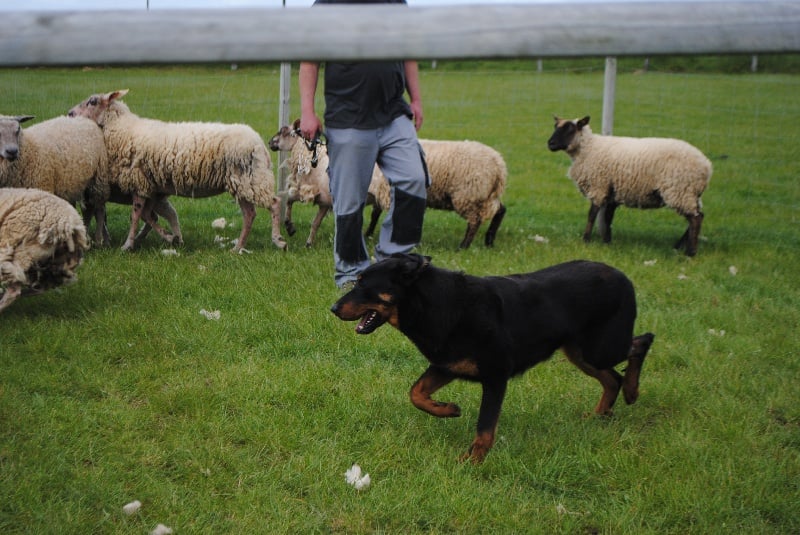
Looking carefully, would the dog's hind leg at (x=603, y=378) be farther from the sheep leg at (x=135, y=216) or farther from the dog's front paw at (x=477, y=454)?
the sheep leg at (x=135, y=216)

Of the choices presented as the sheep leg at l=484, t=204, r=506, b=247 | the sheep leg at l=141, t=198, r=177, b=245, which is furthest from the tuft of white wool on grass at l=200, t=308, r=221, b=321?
the sheep leg at l=484, t=204, r=506, b=247

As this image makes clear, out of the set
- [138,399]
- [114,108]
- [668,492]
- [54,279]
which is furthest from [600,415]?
[114,108]

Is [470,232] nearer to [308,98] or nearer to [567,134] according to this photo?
→ [567,134]

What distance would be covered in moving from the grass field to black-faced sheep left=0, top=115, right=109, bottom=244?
1.35 ft

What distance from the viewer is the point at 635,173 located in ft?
29.8

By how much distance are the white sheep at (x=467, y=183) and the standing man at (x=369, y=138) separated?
2135mm

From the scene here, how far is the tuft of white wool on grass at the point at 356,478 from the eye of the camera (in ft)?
12.4

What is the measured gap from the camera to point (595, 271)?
4488mm

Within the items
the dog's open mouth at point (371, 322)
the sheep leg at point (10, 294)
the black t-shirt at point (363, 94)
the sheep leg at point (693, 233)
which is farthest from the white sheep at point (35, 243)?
the sheep leg at point (693, 233)

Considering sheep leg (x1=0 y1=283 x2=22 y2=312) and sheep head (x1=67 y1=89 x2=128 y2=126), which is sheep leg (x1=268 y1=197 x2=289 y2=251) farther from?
sheep leg (x1=0 y1=283 x2=22 y2=312)

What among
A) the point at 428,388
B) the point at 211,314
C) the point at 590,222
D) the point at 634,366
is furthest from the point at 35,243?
the point at 590,222

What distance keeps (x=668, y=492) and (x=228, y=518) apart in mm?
1904

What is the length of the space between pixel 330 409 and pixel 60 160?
426 cm

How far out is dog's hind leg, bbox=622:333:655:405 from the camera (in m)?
4.59
